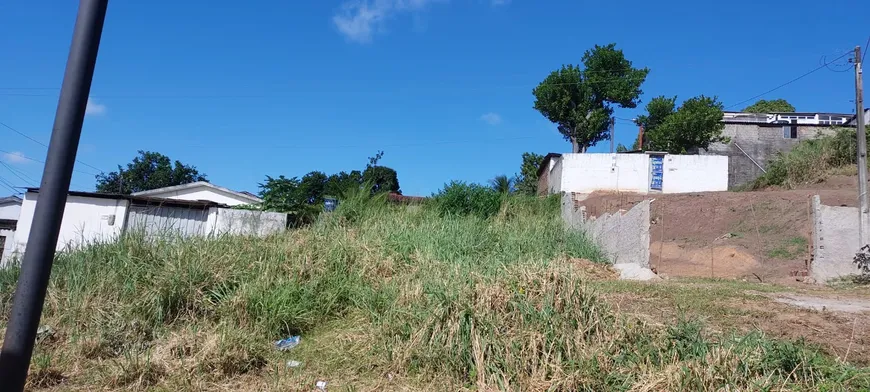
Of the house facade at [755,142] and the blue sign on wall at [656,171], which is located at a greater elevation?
the house facade at [755,142]

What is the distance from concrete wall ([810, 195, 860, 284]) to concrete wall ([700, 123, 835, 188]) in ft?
75.1

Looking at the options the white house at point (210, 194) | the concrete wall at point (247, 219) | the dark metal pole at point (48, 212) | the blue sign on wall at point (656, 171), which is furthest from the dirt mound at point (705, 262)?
the white house at point (210, 194)

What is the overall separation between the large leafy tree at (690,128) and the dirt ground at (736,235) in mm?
17916

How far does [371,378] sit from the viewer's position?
4570 millimetres

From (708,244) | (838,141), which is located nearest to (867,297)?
(708,244)

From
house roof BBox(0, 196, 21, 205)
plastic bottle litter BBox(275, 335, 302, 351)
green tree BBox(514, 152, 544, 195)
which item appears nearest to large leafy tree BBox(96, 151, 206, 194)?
house roof BBox(0, 196, 21, 205)

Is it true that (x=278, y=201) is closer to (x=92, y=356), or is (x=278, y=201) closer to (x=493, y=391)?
(x=92, y=356)

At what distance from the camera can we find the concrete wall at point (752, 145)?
108ft

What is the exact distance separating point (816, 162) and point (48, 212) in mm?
24168

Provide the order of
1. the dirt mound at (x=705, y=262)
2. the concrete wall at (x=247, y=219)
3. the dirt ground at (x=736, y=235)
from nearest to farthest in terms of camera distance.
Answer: the dirt ground at (x=736, y=235), the dirt mound at (x=705, y=262), the concrete wall at (x=247, y=219)

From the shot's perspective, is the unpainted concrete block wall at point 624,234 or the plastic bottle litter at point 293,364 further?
the unpainted concrete block wall at point 624,234

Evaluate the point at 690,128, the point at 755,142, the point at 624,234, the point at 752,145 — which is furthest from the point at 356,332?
the point at 755,142

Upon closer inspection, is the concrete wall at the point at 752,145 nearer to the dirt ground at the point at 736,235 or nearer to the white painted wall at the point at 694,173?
the white painted wall at the point at 694,173

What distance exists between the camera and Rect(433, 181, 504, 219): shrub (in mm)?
19109
